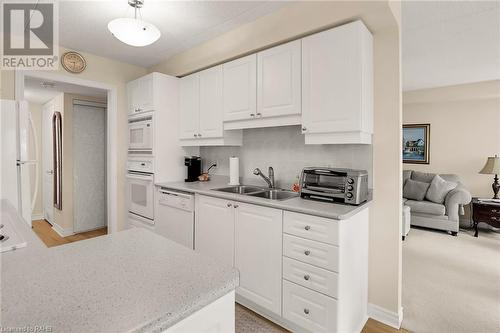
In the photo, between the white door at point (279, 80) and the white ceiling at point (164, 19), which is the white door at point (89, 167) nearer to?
Answer: the white ceiling at point (164, 19)

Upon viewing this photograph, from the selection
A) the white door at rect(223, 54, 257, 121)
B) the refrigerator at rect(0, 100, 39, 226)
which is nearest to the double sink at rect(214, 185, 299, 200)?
the white door at rect(223, 54, 257, 121)

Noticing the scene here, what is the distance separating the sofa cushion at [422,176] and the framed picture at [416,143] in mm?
432

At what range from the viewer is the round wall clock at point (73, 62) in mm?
2969

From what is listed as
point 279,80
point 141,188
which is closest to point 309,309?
point 279,80

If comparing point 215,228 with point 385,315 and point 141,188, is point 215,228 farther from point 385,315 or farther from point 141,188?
point 385,315

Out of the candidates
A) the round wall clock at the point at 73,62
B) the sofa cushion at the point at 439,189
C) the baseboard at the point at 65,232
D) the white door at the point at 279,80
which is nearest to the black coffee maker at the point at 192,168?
the white door at the point at 279,80

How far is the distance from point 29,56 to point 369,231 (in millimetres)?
3711

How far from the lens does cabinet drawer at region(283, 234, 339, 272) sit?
1.67 metres

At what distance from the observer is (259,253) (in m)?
2.05

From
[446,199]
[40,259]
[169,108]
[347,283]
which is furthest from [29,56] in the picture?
[446,199]

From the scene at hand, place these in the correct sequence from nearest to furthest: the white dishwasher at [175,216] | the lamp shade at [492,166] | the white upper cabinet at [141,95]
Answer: the white dishwasher at [175,216], the white upper cabinet at [141,95], the lamp shade at [492,166]

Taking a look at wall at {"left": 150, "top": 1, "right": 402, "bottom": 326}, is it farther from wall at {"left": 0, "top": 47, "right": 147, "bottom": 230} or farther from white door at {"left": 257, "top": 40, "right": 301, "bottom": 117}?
wall at {"left": 0, "top": 47, "right": 147, "bottom": 230}

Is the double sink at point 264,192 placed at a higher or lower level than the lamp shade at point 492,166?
lower

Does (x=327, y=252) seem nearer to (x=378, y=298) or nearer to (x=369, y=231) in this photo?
(x=369, y=231)
